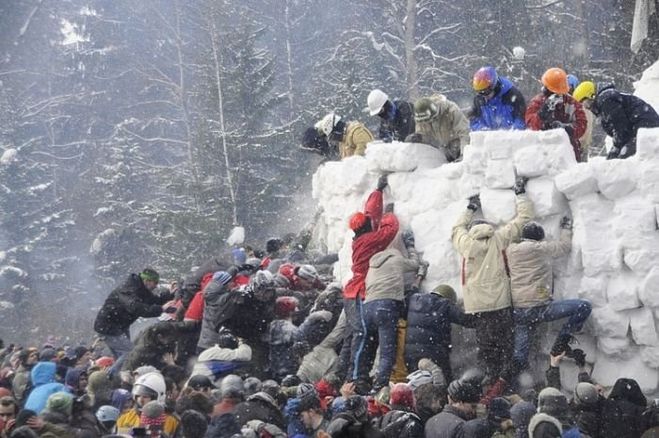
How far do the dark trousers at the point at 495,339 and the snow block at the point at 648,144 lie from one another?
1.77 m

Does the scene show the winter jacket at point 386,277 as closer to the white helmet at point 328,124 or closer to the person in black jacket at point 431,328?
the person in black jacket at point 431,328

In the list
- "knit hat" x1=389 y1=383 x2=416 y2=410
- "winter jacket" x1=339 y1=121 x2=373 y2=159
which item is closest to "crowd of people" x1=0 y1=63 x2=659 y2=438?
"knit hat" x1=389 y1=383 x2=416 y2=410

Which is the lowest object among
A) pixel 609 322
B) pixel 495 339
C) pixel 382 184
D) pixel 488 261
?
pixel 495 339

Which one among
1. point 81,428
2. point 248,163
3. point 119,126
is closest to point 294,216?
point 248,163

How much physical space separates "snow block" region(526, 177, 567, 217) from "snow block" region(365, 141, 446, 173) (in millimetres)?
1581

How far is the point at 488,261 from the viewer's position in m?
7.89

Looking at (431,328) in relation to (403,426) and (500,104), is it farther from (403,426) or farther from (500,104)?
(500,104)

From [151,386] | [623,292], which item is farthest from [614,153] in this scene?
[151,386]

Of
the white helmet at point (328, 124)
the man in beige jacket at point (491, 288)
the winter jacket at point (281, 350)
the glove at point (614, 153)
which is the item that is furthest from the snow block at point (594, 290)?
the white helmet at point (328, 124)

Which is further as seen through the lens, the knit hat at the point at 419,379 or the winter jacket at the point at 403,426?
the knit hat at the point at 419,379

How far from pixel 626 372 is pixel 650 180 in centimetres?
168

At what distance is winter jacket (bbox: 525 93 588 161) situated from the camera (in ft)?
29.2

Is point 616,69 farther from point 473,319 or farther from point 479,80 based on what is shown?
point 473,319

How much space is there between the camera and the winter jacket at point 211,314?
8875mm
